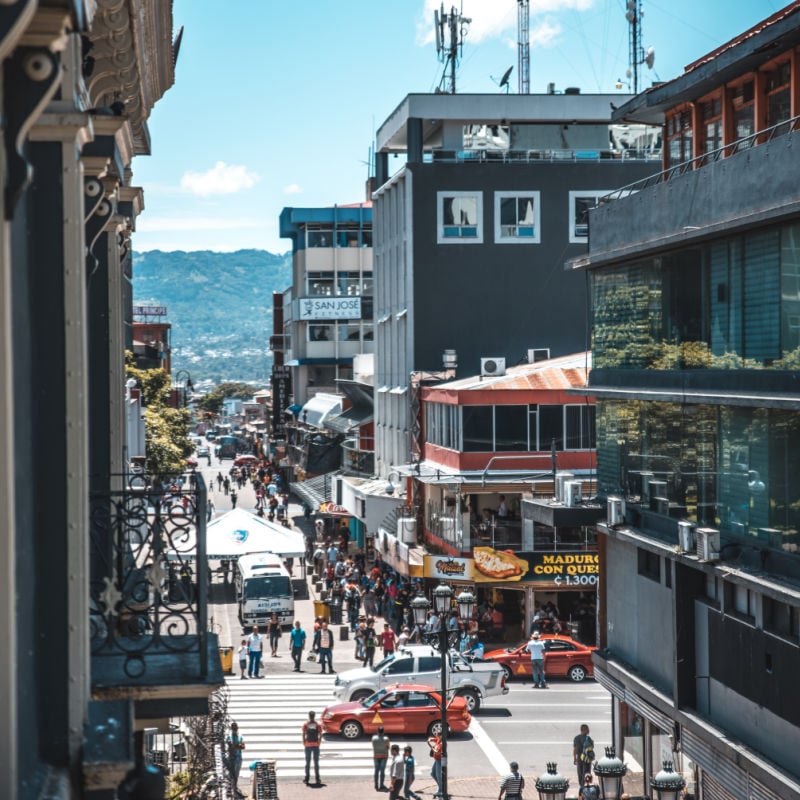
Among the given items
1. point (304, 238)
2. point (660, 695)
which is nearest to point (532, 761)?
point (660, 695)

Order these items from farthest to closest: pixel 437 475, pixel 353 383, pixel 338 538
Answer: pixel 353 383
pixel 338 538
pixel 437 475

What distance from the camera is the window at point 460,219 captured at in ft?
172

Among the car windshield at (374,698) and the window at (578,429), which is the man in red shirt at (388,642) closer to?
the car windshield at (374,698)

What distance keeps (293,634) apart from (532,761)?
11.2 m

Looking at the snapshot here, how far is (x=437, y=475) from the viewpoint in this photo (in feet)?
145

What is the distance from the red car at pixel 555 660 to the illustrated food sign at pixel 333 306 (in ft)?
196

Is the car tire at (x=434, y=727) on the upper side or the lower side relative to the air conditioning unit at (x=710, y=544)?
lower

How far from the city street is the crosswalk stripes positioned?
0.07ft

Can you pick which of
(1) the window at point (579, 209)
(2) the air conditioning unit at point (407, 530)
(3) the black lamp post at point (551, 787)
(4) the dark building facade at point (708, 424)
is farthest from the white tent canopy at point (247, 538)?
(3) the black lamp post at point (551, 787)

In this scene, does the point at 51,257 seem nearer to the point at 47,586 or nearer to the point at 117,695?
the point at 47,586

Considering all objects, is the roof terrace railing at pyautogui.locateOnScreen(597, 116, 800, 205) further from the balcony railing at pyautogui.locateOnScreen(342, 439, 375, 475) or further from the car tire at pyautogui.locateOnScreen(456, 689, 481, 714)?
the balcony railing at pyautogui.locateOnScreen(342, 439, 375, 475)

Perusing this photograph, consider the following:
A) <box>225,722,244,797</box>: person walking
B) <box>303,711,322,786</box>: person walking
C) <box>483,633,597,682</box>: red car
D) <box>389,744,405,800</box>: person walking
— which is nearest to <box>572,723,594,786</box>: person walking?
<box>389,744,405,800</box>: person walking

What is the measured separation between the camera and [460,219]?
5284 centimetres

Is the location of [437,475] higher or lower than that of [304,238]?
lower
